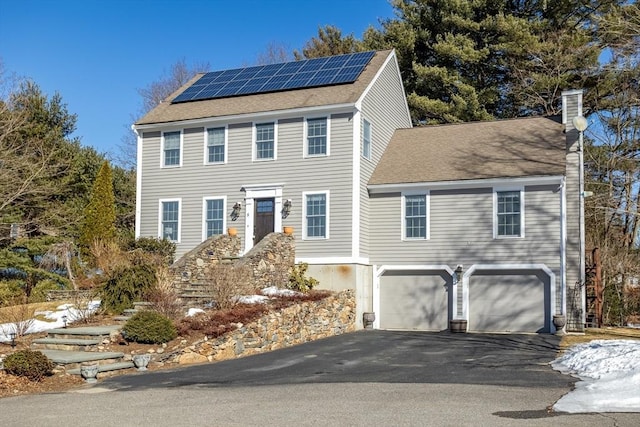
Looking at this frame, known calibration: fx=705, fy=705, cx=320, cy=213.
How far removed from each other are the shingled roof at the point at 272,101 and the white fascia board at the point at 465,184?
3183 mm

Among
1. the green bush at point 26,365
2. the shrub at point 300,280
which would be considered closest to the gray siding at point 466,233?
the shrub at point 300,280

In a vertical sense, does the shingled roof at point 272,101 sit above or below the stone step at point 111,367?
above

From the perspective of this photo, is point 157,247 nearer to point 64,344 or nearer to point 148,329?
point 64,344

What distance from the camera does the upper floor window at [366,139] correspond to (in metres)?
23.7

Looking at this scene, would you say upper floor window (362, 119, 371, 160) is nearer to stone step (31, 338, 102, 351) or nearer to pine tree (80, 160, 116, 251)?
pine tree (80, 160, 116, 251)

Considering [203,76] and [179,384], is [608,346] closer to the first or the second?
[179,384]

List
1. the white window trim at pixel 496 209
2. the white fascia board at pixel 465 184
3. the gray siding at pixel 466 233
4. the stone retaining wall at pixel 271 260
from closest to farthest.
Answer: the stone retaining wall at pixel 271 260, the white fascia board at pixel 465 184, the gray siding at pixel 466 233, the white window trim at pixel 496 209

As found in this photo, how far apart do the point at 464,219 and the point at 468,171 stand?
159cm

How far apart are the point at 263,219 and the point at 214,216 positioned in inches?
74.1

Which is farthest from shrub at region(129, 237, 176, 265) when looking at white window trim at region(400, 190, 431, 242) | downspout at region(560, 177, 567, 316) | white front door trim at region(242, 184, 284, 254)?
downspout at region(560, 177, 567, 316)

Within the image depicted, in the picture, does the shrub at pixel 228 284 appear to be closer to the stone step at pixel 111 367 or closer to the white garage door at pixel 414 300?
the stone step at pixel 111 367

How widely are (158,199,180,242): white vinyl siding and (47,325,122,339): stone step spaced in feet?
29.1

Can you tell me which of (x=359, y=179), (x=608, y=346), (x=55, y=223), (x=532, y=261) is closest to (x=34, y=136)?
(x=55, y=223)

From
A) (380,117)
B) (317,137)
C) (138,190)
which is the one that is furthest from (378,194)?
(138,190)
